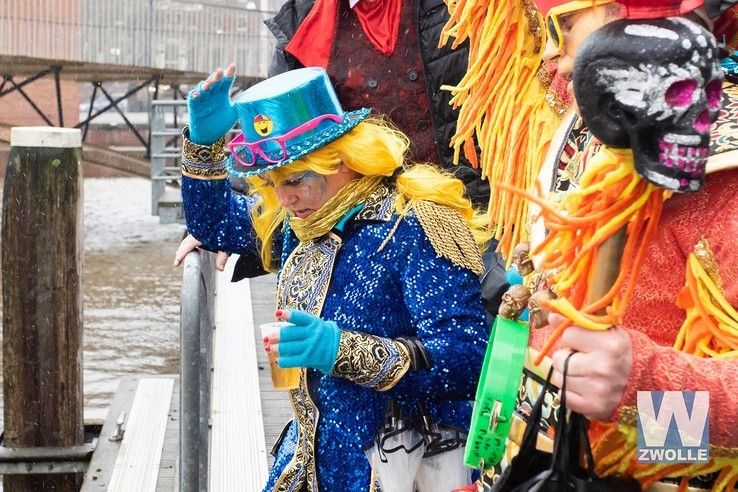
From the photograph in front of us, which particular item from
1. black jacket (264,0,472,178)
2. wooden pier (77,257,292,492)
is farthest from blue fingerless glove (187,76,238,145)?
wooden pier (77,257,292,492)

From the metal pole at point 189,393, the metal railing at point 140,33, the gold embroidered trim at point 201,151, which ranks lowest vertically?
the metal railing at point 140,33

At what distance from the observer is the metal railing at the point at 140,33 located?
13.9 metres

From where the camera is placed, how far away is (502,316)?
1.74m

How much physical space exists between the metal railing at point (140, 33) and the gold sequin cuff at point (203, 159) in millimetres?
11809

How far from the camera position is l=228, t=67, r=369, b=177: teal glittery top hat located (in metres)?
2.55

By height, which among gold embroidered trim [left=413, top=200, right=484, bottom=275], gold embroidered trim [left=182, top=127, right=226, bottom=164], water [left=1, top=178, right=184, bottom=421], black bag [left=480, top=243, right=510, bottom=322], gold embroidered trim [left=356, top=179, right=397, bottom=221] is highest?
gold embroidered trim [left=182, top=127, right=226, bottom=164]

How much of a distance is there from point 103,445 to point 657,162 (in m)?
4.35

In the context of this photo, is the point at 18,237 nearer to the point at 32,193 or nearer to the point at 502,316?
the point at 32,193

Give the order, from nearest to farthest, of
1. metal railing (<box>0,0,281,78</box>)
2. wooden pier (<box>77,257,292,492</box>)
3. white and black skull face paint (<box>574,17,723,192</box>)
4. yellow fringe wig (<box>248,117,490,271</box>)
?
white and black skull face paint (<box>574,17,723,192</box>)
yellow fringe wig (<box>248,117,490,271</box>)
wooden pier (<box>77,257,292,492</box>)
metal railing (<box>0,0,281,78</box>)

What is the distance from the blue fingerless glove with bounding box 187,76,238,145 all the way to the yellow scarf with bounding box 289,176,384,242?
0.29m

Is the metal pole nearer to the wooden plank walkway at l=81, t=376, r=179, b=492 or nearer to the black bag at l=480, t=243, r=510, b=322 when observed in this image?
the black bag at l=480, t=243, r=510, b=322

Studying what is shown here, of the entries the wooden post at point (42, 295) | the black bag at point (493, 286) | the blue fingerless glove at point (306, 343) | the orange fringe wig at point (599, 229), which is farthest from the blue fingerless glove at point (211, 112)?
the wooden post at point (42, 295)

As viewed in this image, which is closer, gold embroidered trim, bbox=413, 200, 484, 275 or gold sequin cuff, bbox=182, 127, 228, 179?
gold embroidered trim, bbox=413, 200, 484, 275

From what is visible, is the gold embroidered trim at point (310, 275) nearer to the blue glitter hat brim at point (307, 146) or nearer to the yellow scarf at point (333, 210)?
the yellow scarf at point (333, 210)
